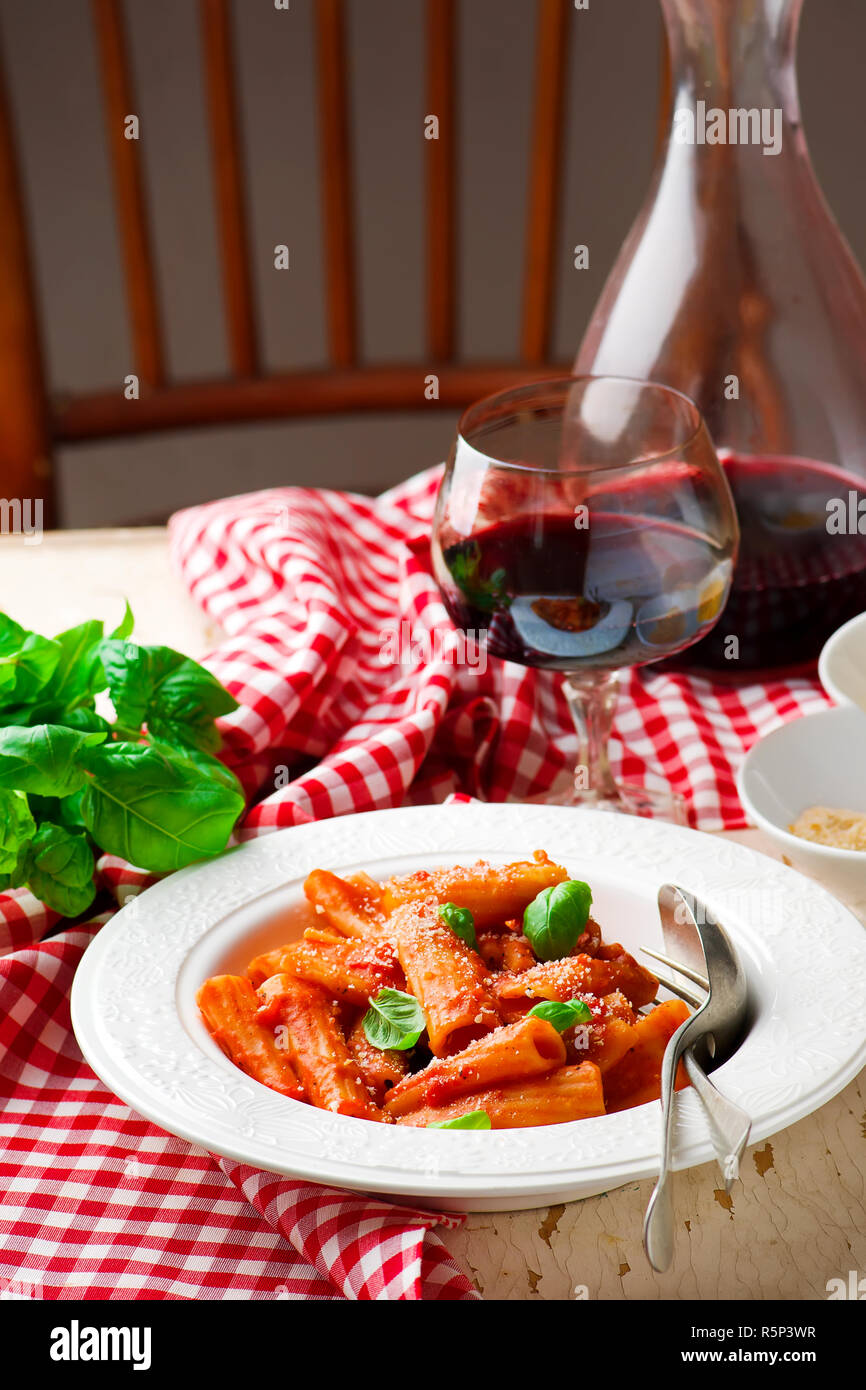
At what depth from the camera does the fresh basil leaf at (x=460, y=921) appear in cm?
70

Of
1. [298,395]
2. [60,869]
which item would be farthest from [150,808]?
[298,395]

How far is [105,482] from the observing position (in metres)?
2.93

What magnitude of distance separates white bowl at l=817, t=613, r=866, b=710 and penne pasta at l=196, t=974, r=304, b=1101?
13.0 inches

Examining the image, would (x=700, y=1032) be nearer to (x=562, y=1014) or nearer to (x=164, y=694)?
(x=562, y=1014)

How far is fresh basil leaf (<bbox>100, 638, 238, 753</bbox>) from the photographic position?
826mm

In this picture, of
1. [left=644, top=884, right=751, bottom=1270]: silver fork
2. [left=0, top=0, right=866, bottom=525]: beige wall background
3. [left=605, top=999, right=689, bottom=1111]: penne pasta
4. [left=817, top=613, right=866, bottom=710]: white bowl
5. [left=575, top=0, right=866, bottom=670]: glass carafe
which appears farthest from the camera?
[left=0, top=0, right=866, bottom=525]: beige wall background

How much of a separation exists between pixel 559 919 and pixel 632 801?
26 cm

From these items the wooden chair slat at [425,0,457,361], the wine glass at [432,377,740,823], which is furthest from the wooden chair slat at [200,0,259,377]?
the wine glass at [432,377,740,823]

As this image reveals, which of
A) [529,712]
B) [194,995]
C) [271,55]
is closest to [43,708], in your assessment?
[194,995]

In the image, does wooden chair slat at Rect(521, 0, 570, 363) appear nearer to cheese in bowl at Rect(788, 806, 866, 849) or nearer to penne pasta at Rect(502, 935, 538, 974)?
cheese in bowl at Rect(788, 806, 866, 849)

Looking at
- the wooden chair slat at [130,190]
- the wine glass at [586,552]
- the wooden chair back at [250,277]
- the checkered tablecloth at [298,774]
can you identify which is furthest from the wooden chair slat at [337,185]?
the wine glass at [586,552]

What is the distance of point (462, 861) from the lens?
2.64 ft

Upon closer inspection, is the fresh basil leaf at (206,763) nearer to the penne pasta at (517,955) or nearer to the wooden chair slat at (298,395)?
the penne pasta at (517,955)
